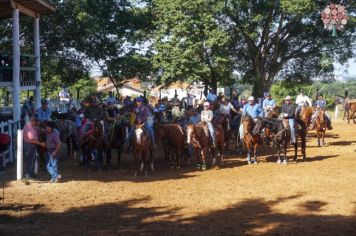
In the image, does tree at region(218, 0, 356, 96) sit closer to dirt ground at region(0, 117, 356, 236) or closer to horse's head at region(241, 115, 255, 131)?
horse's head at region(241, 115, 255, 131)

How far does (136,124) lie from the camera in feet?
52.7

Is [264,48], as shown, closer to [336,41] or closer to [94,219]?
[336,41]

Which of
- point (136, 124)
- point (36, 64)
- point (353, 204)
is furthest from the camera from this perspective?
point (36, 64)

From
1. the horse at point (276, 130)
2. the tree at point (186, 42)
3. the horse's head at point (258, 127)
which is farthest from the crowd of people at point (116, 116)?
the tree at point (186, 42)

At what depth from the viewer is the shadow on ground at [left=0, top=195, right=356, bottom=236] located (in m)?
9.52

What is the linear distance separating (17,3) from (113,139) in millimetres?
7190

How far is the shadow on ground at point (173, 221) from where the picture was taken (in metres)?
9.52

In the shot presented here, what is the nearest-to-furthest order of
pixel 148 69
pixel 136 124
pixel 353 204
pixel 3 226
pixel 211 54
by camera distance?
pixel 3 226
pixel 353 204
pixel 136 124
pixel 211 54
pixel 148 69

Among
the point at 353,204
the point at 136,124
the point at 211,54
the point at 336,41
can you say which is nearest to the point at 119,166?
the point at 136,124

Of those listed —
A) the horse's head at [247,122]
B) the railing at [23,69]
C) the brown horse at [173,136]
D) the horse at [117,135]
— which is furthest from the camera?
the railing at [23,69]

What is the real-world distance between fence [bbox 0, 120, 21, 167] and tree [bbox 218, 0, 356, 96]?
21383mm

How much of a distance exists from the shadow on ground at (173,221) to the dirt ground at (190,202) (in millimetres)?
19

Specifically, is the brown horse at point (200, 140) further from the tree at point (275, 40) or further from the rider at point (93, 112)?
the tree at point (275, 40)

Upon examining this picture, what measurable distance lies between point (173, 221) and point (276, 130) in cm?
919
